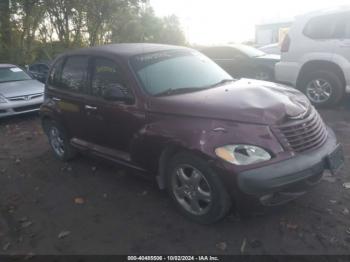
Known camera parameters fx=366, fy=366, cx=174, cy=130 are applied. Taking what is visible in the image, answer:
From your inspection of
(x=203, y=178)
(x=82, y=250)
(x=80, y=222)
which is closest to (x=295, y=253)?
(x=203, y=178)

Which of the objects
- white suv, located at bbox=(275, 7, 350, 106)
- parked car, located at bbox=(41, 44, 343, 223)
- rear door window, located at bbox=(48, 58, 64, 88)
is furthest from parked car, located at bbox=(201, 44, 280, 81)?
rear door window, located at bbox=(48, 58, 64, 88)

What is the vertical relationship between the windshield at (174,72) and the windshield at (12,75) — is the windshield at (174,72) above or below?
above

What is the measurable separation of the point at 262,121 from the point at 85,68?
8.48 ft

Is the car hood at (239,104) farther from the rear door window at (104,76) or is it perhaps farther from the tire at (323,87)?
the tire at (323,87)

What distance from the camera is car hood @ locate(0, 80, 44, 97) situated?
29.6 feet

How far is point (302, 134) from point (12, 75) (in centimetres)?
894

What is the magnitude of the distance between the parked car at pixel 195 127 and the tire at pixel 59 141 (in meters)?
0.50

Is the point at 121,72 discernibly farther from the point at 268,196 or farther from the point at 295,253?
the point at 295,253

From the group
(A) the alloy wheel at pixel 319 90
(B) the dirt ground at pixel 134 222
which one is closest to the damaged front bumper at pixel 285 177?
(B) the dirt ground at pixel 134 222

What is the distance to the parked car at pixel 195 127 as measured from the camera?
3.26 meters

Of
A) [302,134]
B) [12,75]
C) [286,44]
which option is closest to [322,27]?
[286,44]

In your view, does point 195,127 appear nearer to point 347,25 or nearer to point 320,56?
point 320,56

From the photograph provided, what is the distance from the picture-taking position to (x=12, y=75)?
33.4 ft

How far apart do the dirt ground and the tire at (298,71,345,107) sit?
241cm
